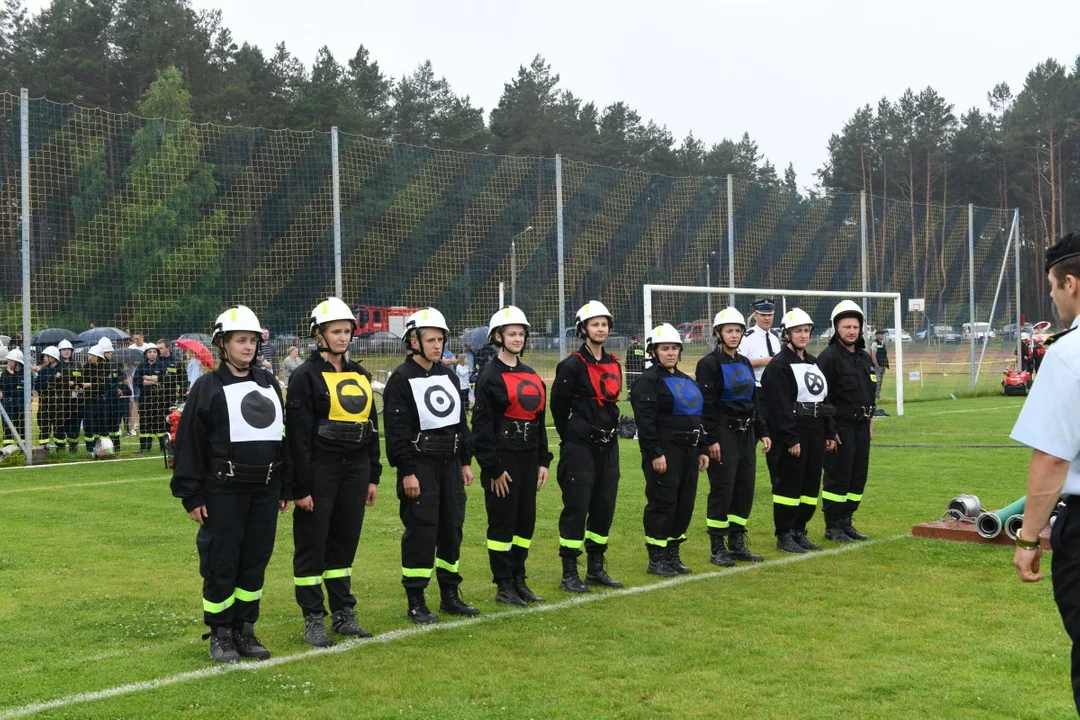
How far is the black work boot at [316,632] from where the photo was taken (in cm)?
653

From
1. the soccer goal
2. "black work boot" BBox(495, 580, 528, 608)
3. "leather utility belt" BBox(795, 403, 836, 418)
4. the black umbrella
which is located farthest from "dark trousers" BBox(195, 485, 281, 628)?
the black umbrella

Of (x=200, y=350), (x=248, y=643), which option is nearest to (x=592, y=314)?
(x=248, y=643)

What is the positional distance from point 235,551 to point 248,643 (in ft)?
1.85

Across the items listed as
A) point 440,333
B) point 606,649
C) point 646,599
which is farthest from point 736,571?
point 440,333

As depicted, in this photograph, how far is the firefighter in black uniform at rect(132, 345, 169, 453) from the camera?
680 inches

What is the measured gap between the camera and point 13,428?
16.2 m

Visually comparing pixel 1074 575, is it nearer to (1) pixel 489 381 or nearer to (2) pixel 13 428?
(1) pixel 489 381

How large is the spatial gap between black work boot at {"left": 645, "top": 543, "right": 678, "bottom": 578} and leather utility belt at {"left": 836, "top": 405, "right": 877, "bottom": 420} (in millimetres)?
2446

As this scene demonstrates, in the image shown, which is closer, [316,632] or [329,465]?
[316,632]

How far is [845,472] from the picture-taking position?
32.7ft

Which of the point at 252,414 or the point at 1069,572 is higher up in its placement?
the point at 252,414

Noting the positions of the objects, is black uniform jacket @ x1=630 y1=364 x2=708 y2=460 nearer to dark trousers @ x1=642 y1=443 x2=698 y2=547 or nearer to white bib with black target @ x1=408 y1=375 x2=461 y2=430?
dark trousers @ x1=642 y1=443 x2=698 y2=547

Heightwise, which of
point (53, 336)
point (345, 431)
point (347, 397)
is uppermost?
point (53, 336)

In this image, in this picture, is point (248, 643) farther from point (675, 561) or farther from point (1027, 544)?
point (1027, 544)
